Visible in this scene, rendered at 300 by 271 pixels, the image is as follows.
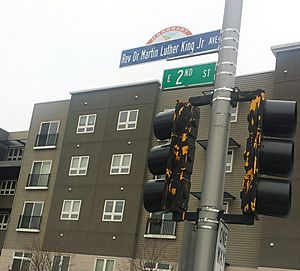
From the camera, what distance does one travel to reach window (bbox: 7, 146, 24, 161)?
4551 centimetres

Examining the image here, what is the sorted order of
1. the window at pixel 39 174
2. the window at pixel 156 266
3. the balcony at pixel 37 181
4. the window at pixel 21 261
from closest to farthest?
1. the window at pixel 156 266
2. the window at pixel 21 261
3. the balcony at pixel 37 181
4. the window at pixel 39 174

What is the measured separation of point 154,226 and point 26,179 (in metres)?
11.1

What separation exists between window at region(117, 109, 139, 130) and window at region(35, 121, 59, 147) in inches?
218

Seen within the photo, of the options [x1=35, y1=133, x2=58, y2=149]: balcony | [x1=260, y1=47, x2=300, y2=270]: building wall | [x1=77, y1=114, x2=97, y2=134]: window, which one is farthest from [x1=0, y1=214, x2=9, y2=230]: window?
[x1=260, y1=47, x2=300, y2=270]: building wall

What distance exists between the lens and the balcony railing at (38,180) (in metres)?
37.3

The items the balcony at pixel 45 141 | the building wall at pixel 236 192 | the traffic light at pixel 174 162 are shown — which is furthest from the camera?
the balcony at pixel 45 141

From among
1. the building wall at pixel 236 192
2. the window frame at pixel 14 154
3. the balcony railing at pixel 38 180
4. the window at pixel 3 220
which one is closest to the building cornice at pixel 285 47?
the building wall at pixel 236 192

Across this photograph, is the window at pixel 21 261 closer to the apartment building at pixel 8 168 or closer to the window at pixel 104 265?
the apartment building at pixel 8 168

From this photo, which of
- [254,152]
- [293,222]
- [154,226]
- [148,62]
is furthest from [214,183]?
[154,226]

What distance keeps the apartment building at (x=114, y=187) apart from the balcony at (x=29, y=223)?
6cm

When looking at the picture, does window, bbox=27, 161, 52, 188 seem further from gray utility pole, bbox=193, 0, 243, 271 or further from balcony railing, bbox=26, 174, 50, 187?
gray utility pole, bbox=193, 0, 243, 271

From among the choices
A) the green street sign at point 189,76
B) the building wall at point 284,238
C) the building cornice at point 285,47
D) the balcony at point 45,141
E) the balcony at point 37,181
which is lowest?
the green street sign at point 189,76

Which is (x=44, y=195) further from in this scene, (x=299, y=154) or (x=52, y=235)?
(x=299, y=154)

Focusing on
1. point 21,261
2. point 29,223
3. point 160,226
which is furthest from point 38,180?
point 160,226
